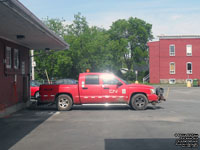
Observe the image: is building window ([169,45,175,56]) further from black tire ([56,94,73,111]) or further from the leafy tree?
black tire ([56,94,73,111])

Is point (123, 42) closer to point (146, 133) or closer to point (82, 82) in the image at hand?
point (82, 82)

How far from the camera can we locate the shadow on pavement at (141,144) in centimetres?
767

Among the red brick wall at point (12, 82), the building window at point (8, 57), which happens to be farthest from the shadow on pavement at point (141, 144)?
the building window at point (8, 57)

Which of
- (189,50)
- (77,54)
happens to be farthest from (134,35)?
(77,54)

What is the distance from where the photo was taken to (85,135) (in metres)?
9.35

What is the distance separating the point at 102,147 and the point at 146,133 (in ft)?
7.33

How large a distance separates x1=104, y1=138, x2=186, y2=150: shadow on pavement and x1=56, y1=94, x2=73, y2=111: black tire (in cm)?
763

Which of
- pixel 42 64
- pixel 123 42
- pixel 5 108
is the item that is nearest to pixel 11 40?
pixel 5 108

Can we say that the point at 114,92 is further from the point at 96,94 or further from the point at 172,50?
the point at 172,50

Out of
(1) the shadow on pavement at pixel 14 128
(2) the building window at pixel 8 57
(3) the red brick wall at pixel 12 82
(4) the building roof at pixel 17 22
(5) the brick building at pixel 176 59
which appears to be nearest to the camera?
(4) the building roof at pixel 17 22

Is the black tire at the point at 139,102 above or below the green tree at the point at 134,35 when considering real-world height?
below

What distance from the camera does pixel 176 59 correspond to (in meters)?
57.2

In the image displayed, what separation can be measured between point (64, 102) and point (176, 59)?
4433cm

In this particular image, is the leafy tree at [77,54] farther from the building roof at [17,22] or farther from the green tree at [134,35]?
the green tree at [134,35]
